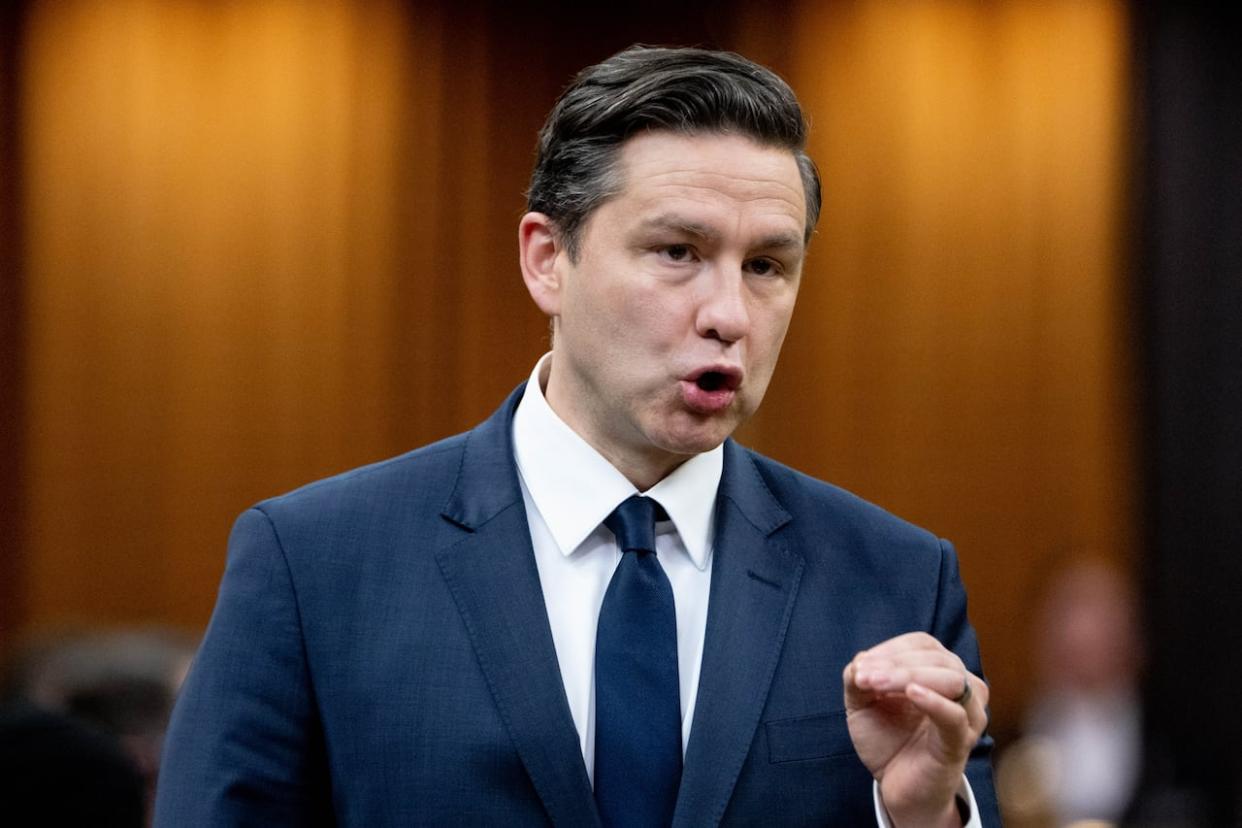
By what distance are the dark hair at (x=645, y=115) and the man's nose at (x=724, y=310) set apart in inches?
6.5

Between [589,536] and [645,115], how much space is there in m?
0.45

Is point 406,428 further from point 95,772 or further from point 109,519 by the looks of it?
point 95,772

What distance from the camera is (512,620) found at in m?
1.68

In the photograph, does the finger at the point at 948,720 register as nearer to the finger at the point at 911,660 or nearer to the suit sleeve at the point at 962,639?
the finger at the point at 911,660

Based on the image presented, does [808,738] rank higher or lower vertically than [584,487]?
lower

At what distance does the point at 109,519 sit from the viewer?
4.96 meters

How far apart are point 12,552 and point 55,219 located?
99 centimetres

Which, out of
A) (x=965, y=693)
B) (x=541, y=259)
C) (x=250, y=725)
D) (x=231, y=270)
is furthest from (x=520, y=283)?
(x=965, y=693)

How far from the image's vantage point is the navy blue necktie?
1640 millimetres

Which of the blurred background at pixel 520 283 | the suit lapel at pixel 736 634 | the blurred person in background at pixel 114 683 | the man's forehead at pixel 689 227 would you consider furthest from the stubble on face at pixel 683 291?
the blurred background at pixel 520 283

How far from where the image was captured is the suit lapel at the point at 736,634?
163 centimetres

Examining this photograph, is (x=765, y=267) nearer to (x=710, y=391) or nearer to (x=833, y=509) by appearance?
(x=710, y=391)

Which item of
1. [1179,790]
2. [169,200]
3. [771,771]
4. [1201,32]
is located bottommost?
[1179,790]

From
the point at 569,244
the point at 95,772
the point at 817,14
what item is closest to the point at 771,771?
the point at 569,244
